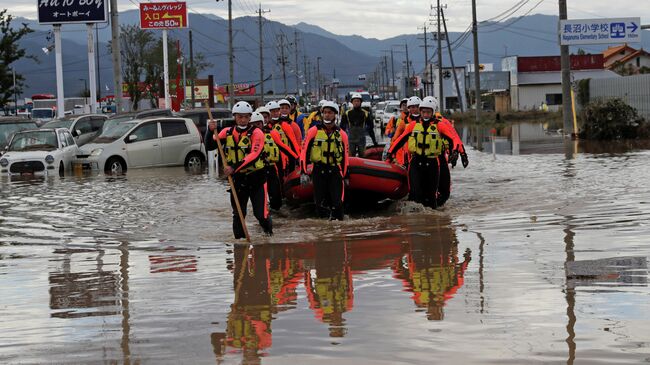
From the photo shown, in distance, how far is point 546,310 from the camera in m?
7.36

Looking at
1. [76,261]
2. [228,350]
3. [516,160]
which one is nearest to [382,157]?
[76,261]

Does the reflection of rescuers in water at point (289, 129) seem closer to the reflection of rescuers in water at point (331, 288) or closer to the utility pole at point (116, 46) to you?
the reflection of rescuers in water at point (331, 288)

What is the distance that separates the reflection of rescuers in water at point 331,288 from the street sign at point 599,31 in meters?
29.9

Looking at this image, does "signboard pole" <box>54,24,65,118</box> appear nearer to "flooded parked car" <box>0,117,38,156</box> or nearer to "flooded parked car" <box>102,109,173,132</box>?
"flooded parked car" <box>102,109,173,132</box>

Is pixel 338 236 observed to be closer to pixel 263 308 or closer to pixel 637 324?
pixel 263 308

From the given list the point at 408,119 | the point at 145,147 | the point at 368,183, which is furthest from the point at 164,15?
the point at 368,183

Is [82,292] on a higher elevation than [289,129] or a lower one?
lower

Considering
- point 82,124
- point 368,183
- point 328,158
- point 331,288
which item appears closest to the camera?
point 331,288

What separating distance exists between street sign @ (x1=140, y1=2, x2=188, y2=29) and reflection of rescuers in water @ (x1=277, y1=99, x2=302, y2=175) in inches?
1672

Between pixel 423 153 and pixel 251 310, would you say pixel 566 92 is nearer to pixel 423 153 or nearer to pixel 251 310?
pixel 423 153

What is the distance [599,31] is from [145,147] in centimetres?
2351

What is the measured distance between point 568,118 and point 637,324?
31.5 meters

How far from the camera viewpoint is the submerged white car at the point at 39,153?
25547 millimetres

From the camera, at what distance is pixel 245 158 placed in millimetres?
12031
